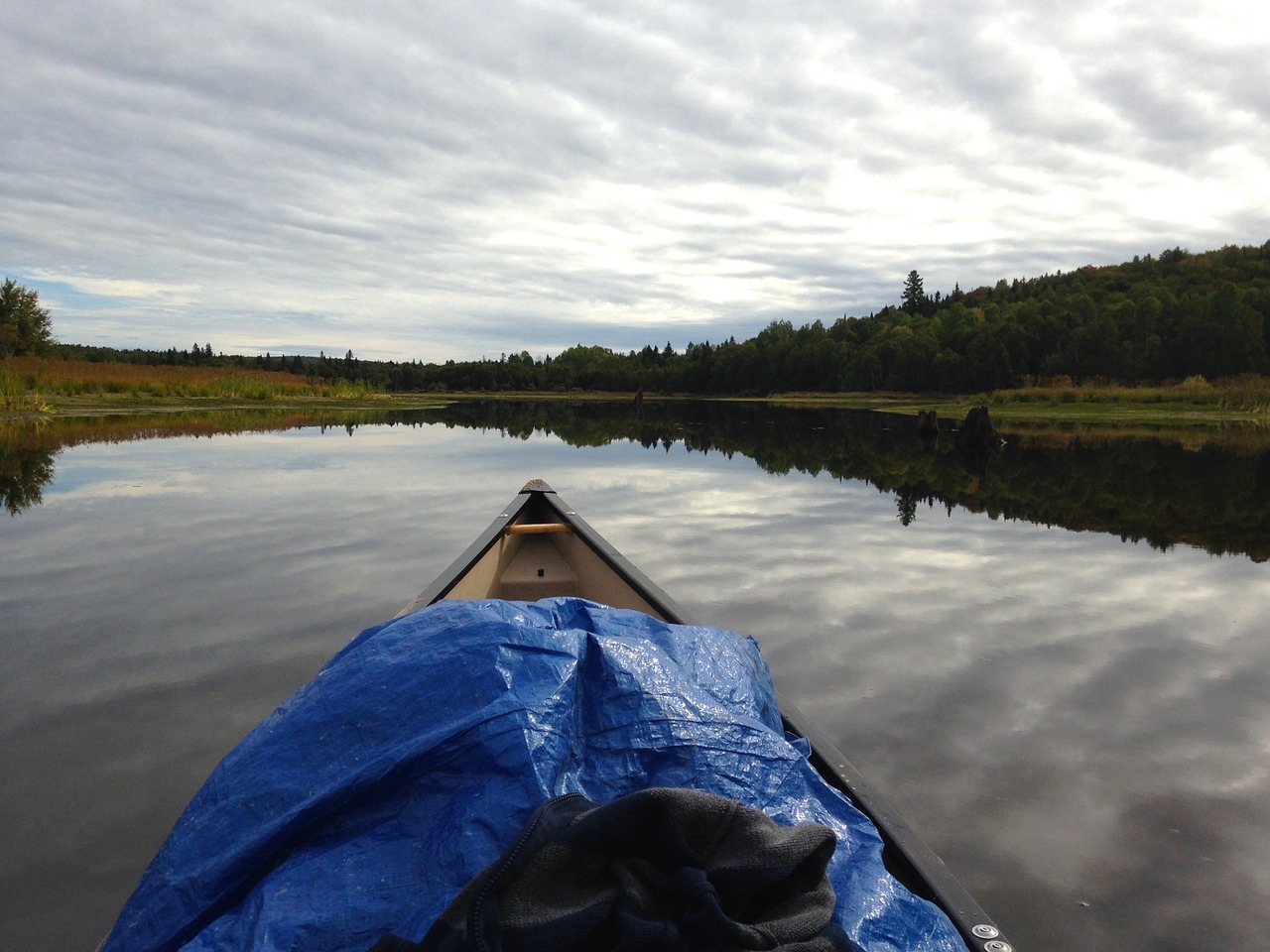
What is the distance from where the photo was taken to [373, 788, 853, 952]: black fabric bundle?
4.69 feet

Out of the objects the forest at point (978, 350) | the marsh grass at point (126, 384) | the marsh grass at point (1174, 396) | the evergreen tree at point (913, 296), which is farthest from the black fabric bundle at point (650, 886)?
the evergreen tree at point (913, 296)

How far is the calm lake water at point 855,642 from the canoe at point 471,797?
1183mm

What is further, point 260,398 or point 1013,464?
point 260,398

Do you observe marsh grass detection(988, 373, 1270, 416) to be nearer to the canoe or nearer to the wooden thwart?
the wooden thwart

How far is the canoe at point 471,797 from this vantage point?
1626mm

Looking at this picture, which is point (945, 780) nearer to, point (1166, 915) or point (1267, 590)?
point (1166, 915)

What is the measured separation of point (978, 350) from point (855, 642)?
70418 mm

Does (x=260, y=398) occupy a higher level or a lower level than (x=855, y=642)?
higher

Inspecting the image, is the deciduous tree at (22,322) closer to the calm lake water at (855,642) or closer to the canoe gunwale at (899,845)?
the calm lake water at (855,642)

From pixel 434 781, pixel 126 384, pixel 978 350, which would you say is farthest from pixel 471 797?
pixel 978 350

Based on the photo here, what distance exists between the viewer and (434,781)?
1841mm

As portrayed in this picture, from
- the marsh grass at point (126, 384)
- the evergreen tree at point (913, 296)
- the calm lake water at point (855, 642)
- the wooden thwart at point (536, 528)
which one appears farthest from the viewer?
the evergreen tree at point (913, 296)

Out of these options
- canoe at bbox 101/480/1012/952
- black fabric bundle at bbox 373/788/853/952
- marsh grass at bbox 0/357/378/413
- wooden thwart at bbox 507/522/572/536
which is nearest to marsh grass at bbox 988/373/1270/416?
wooden thwart at bbox 507/522/572/536

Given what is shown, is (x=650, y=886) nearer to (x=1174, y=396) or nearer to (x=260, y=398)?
(x=260, y=398)
